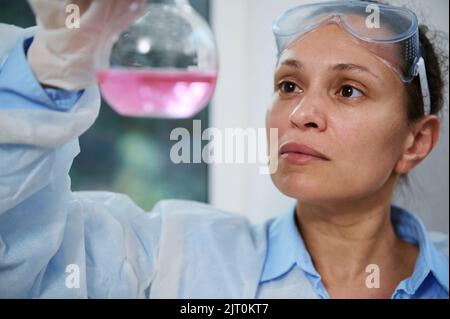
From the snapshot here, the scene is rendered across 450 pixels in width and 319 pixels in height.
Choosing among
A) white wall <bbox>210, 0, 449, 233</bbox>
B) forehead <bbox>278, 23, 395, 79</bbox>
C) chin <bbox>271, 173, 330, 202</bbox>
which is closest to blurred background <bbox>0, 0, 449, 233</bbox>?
white wall <bbox>210, 0, 449, 233</bbox>

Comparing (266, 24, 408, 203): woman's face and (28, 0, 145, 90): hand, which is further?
(266, 24, 408, 203): woman's face

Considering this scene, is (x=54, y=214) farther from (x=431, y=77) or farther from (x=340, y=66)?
(x=431, y=77)

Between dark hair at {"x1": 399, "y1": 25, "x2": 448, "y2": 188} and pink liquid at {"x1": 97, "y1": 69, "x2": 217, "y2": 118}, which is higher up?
pink liquid at {"x1": 97, "y1": 69, "x2": 217, "y2": 118}

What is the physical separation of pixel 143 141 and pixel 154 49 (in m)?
0.61

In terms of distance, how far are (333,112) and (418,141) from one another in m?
0.26

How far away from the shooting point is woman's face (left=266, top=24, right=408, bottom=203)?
42.3 inches

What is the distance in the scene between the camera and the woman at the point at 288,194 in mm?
872

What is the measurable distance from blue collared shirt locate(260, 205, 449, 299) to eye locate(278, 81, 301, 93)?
0.98ft

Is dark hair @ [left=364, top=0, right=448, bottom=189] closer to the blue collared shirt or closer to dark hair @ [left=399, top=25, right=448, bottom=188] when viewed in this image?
dark hair @ [left=399, top=25, right=448, bottom=188]

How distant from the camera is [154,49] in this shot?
0.73 meters

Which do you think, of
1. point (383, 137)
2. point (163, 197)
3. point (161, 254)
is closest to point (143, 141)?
point (163, 197)

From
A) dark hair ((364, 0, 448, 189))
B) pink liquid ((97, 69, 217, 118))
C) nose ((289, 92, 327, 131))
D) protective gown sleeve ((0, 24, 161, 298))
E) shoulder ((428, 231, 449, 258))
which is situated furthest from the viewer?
shoulder ((428, 231, 449, 258))

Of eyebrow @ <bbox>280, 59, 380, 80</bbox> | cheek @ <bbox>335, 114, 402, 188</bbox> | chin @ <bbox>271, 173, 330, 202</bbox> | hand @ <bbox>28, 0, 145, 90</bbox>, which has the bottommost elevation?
chin @ <bbox>271, 173, 330, 202</bbox>

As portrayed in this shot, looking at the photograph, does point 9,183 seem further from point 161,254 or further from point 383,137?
point 383,137
